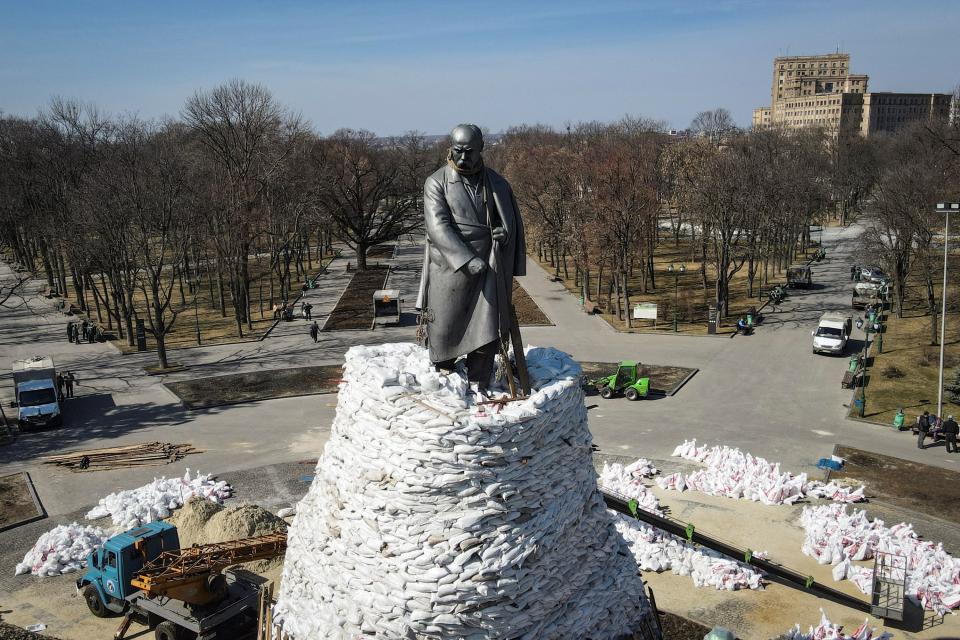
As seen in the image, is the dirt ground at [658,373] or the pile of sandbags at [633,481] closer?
the pile of sandbags at [633,481]

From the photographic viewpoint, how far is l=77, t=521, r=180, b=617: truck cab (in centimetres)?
1549

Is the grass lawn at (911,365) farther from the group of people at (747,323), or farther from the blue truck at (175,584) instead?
the blue truck at (175,584)

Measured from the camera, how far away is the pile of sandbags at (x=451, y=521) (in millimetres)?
10070

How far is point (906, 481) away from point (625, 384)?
10.9 m

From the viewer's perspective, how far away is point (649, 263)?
52.2 metres

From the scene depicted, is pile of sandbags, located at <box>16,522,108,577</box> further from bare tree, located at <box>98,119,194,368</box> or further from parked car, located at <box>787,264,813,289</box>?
parked car, located at <box>787,264,813,289</box>

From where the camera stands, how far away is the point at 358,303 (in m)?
49.8

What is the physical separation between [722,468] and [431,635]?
14351 millimetres

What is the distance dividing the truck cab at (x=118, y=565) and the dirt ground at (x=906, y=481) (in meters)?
18.6

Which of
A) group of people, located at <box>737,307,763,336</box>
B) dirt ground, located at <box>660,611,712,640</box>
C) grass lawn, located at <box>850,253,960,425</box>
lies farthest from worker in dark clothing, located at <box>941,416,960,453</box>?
group of people, located at <box>737,307,763,336</box>

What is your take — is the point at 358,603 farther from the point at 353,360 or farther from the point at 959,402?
the point at 959,402

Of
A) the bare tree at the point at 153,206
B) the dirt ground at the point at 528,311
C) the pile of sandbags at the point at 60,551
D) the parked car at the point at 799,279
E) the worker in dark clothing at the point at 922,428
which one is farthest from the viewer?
the parked car at the point at 799,279

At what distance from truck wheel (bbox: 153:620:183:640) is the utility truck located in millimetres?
17003

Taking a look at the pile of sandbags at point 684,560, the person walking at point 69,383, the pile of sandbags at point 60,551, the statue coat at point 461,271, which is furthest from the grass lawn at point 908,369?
the person walking at point 69,383
